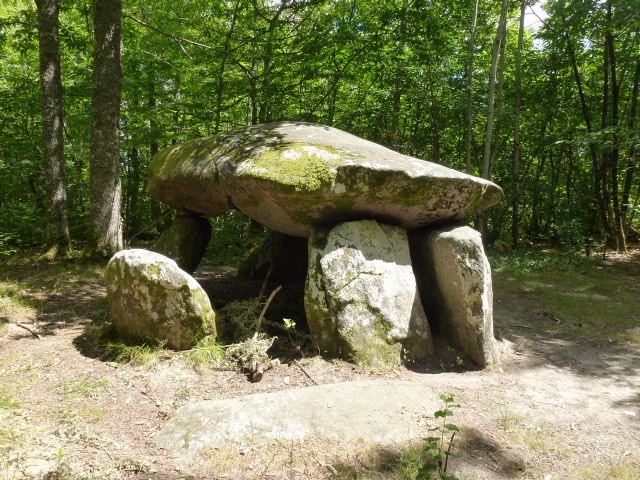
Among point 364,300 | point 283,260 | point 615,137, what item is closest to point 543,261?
point 615,137

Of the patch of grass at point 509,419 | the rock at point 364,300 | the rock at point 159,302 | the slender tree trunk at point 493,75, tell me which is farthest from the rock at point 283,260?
the slender tree trunk at point 493,75

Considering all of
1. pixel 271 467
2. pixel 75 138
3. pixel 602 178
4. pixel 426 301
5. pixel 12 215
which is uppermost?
pixel 75 138

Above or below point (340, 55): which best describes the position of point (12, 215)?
below

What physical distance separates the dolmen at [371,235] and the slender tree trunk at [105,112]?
250 centimetres

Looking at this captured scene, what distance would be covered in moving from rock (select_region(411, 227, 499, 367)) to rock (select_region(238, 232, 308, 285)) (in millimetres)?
2368

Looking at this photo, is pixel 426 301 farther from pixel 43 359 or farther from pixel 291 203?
pixel 43 359

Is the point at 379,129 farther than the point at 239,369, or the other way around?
the point at 379,129

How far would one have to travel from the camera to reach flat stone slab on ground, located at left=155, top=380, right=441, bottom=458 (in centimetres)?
274

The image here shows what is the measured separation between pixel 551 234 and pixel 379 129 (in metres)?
5.68

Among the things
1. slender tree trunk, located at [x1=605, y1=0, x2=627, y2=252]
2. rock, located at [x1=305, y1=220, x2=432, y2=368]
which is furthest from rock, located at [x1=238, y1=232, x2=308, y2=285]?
slender tree trunk, located at [x1=605, y1=0, x2=627, y2=252]

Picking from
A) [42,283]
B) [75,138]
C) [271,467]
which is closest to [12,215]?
[75,138]

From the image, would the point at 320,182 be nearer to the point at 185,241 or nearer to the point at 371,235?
the point at 371,235

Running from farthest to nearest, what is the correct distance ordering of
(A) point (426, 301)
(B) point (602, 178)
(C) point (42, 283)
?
1. (B) point (602, 178)
2. (C) point (42, 283)
3. (A) point (426, 301)

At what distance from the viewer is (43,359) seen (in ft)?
12.7
